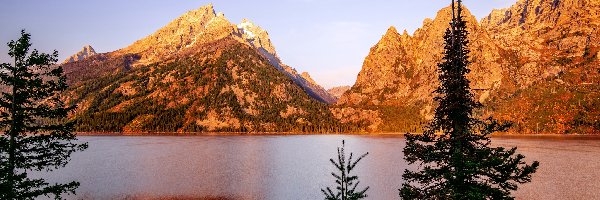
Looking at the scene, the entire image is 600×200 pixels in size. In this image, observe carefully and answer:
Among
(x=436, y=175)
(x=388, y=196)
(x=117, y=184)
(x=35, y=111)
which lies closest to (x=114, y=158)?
(x=117, y=184)

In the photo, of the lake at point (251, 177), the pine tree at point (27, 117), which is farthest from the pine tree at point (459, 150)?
the lake at point (251, 177)

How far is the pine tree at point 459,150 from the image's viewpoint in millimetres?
25156

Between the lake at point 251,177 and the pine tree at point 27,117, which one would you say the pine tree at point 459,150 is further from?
the lake at point 251,177

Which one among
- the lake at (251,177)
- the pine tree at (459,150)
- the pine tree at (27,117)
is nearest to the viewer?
the pine tree at (459,150)

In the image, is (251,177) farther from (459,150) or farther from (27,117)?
(459,150)

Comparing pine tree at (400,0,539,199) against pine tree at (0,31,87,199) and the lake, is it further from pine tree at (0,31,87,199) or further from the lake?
the lake

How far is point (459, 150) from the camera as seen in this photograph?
1048 inches

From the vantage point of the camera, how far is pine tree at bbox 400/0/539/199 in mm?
25156

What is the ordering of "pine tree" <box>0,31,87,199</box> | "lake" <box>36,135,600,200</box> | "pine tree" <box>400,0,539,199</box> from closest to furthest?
1. "pine tree" <box>400,0,539,199</box>
2. "pine tree" <box>0,31,87,199</box>
3. "lake" <box>36,135,600,200</box>

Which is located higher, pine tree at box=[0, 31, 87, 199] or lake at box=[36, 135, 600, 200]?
pine tree at box=[0, 31, 87, 199]

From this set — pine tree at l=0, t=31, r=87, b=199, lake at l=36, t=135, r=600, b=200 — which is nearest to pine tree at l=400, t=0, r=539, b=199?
pine tree at l=0, t=31, r=87, b=199

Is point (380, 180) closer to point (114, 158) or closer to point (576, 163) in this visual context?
point (576, 163)

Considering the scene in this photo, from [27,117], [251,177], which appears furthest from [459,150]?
Answer: [251,177]

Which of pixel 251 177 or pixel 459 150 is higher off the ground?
pixel 459 150
